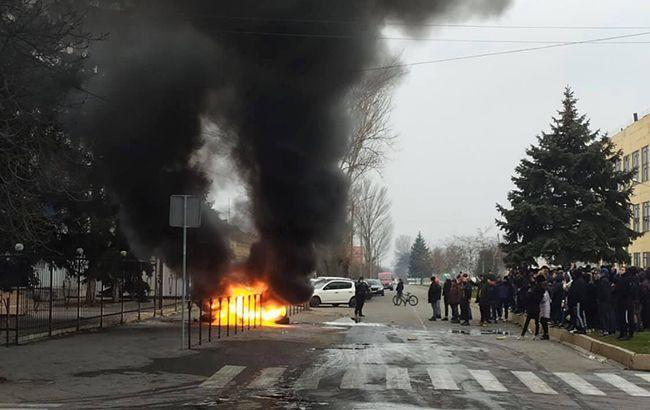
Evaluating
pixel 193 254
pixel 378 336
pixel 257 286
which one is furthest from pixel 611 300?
pixel 193 254

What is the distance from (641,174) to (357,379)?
41.6 meters

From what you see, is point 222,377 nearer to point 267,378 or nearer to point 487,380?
point 267,378

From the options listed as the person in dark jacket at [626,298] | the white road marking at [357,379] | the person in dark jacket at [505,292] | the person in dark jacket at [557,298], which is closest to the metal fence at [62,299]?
the white road marking at [357,379]

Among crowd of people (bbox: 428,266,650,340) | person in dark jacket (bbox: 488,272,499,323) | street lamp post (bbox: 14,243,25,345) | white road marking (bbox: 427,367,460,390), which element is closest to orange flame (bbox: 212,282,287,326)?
street lamp post (bbox: 14,243,25,345)

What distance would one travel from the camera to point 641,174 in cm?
4566

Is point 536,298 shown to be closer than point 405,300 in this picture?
Yes

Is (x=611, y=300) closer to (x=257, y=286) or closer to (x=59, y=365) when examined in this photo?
(x=257, y=286)

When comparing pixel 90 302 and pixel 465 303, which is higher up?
pixel 90 302

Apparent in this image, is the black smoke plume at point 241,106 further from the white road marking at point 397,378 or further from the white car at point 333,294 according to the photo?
the white car at point 333,294

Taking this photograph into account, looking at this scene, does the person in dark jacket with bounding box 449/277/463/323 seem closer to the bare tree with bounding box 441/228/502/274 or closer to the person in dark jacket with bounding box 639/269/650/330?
the person in dark jacket with bounding box 639/269/650/330

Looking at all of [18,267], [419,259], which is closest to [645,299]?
[18,267]

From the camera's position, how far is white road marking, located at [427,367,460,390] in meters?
8.96

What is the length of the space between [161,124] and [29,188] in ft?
19.6

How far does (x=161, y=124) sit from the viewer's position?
1641 centimetres
